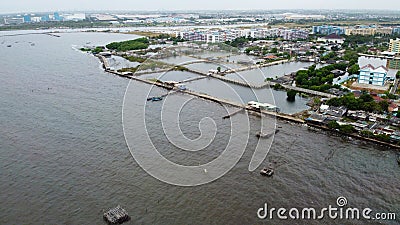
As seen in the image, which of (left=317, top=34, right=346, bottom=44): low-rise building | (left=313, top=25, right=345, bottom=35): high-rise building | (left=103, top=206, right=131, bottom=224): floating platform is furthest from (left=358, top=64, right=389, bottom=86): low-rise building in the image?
(left=313, top=25, right=345, bottom=35): high-rise building

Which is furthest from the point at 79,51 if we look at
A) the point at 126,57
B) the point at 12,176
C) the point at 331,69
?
the point at 12,176

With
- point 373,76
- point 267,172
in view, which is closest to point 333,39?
point 373,76

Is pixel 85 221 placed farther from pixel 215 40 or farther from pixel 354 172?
pixel 215 40

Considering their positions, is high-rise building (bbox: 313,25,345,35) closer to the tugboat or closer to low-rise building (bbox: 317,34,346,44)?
low-rise building (bbox: 317,34,346,44)

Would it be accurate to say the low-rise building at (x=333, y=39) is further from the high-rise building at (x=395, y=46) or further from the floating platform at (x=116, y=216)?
the floating platform at (x=116, y=216)

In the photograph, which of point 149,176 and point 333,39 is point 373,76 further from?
point 333,39

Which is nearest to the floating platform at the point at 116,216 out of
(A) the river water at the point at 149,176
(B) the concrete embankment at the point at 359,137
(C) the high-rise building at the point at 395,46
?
(A) the river water at the point at 149,176
